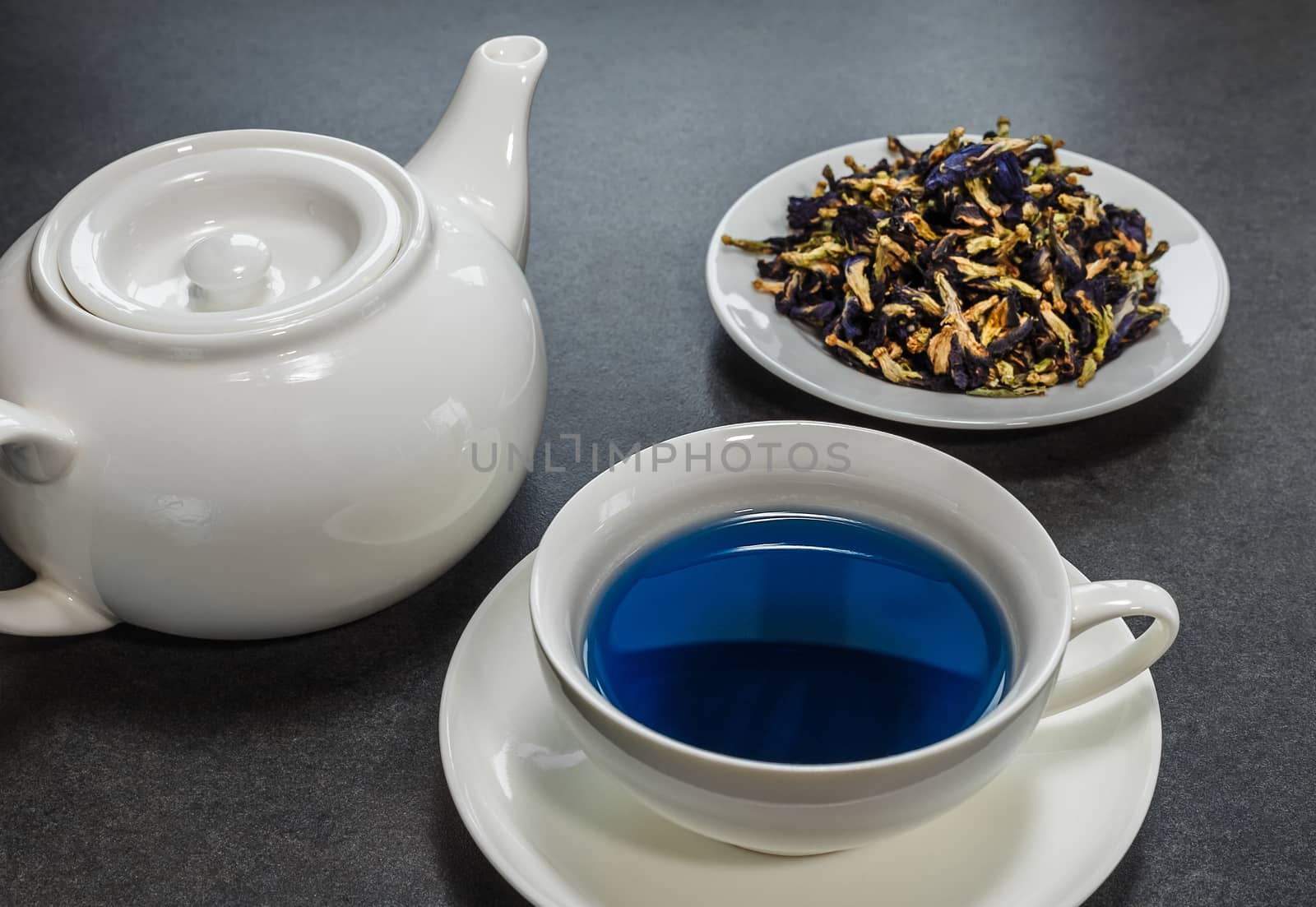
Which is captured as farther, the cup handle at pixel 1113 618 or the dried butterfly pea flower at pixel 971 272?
the dried butterfly pea flower at pixel 971 272

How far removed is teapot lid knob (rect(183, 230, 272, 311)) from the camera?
0.76 m

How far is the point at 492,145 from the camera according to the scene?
3.14 ft

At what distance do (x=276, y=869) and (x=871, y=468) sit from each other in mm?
408

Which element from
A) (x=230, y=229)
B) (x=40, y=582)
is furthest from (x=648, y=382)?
(x=40, y=582)

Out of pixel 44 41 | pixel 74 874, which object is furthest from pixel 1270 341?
pixel 44 41

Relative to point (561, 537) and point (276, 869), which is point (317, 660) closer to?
point (276, 869)

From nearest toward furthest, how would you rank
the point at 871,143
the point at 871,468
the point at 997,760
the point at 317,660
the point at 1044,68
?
the point at 997,760, the point at 871,468, the point at 317,660, the point at 871,143, the point at 1044,68

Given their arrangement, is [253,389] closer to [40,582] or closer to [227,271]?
[227,271]

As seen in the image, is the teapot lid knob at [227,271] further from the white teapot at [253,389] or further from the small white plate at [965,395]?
the small white plate at [965,395]

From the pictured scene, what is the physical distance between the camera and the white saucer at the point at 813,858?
608 millimetres

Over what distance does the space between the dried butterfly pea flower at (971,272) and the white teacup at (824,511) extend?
1.02 ft

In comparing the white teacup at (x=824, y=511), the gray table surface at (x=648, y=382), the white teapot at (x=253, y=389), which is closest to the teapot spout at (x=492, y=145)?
the white teapot at (x=253, y=389)

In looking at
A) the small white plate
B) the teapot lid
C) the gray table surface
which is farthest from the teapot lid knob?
the small white plate

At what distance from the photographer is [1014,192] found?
3.61ft
